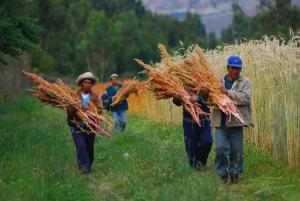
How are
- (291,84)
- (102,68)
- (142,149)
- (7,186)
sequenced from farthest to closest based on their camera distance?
(102,68) < (142,149) < (291,84) < (7,186)

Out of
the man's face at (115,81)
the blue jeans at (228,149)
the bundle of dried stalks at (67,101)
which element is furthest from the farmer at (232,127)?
the man's face at (115,81)

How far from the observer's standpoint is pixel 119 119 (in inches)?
669

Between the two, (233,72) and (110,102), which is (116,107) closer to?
(110,102)

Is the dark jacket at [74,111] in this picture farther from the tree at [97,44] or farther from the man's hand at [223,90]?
the tree at [97,44]

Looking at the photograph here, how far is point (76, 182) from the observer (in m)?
9.59

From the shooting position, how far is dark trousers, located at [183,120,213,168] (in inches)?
409

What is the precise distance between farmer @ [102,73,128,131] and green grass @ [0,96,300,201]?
2.30 meters

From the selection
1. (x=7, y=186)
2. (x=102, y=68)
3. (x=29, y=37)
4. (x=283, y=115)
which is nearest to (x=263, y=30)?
(x=102, y=68)

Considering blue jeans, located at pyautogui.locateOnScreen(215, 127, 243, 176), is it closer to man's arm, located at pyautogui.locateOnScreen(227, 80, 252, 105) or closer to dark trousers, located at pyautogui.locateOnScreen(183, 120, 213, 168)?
man's arm, located at pyautogui.locateOnScreen(227, 80, 252, 105)

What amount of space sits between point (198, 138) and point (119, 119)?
6.66 m

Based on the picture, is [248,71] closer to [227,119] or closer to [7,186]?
[227,119]

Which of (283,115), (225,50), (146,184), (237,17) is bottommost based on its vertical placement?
(146,184)

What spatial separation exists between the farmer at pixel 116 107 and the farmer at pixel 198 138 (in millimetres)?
6157

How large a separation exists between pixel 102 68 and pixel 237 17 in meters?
35.5
